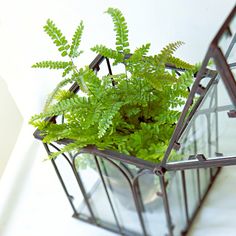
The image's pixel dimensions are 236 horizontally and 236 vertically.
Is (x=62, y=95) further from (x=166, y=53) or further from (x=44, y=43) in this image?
(x=44, y=43)

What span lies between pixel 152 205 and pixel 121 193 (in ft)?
0.24

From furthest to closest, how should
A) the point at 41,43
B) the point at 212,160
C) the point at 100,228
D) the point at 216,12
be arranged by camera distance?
the point at 41,43, the point at 100,228, the point at 216,12, the point at 212,160

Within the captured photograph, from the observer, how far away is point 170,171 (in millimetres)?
764

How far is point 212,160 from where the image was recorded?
0.66m

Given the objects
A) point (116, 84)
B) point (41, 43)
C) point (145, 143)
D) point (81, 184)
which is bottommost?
point (81, 184)

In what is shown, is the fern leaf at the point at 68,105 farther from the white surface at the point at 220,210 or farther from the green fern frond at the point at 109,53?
the white surface at the point at 220,210

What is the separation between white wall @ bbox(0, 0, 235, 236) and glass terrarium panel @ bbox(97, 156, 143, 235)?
9cm

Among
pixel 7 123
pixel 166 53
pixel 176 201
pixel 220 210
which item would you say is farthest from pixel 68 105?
pixel 7 123

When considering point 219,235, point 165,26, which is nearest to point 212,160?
point 219,235

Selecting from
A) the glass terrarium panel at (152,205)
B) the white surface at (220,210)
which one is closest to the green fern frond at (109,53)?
the glass terrarium panel at (152,205)

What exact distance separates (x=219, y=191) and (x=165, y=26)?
1.35 feet

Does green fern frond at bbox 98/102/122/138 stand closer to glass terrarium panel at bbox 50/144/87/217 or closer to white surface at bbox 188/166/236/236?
glass terrarium panel at bbox 50/144/87/217

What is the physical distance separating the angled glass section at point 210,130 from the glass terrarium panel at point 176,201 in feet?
0.30

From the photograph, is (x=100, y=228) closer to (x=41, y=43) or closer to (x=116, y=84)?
(x=116, y=84)
